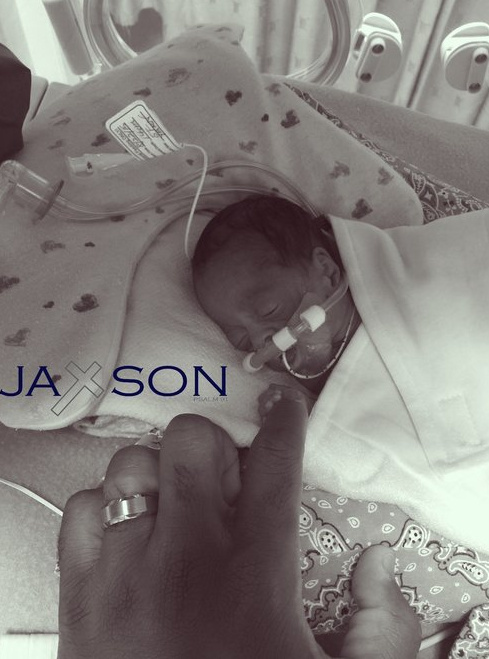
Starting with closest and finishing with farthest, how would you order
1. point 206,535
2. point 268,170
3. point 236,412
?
point 206,535 → point 236,412 → point 268,170

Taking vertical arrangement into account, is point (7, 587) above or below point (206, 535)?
below

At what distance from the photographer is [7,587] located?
1045mm

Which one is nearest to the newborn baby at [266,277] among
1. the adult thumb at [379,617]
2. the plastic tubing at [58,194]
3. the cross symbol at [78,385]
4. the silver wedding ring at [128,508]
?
the plastic tubing at [58,194]

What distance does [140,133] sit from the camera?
1226 millimetres

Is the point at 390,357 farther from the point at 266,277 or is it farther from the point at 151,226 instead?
the point at 151,226

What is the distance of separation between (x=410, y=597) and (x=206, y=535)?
2.01 ft

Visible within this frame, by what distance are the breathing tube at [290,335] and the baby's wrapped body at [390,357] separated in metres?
0.02

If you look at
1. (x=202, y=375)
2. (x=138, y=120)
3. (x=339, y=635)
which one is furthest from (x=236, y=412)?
(x=138, y=120)

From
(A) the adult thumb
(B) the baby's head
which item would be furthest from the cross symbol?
(A) the adult thumb

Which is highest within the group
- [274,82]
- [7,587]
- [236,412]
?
[274,82]

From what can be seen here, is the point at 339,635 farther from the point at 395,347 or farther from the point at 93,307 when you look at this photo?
the point at 93,307

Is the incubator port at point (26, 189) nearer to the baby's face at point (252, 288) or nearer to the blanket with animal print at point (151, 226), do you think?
the blanket with animal print at point (151, 226)

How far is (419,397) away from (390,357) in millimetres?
81

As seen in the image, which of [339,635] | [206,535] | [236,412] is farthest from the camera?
[236,412]
